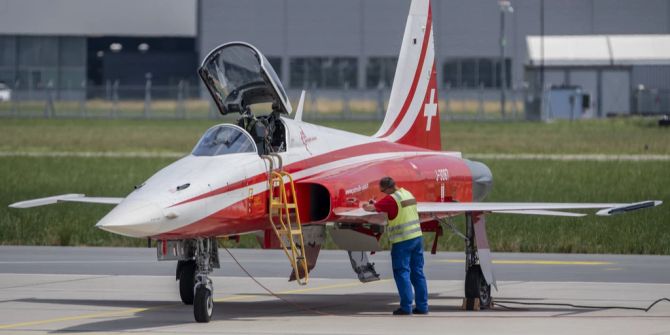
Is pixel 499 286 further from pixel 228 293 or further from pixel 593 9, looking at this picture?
pixel 593 9

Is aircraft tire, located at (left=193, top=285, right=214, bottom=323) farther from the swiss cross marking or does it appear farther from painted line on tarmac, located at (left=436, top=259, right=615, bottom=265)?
painted line on tarmac, located at (left=436, top=259, right=615, bottom=265)

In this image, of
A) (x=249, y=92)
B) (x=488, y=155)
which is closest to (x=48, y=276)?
(x=249, y=92)

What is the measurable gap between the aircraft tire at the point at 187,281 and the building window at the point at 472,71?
76916mm

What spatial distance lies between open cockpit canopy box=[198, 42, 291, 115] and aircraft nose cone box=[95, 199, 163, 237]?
10.6ft

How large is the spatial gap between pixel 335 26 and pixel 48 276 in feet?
243

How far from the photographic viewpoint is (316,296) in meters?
19.9

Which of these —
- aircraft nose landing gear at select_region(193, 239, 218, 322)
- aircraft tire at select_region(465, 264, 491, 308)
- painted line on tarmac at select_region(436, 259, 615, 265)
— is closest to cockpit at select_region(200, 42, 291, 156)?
aircraft nose landing gear at select_region(193, 239, 218, 322)

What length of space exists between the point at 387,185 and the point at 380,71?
256 ft

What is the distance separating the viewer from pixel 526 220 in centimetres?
3094

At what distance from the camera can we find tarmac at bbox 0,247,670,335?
1627 centimetres

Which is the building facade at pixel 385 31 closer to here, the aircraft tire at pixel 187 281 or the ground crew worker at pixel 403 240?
the aircraft tire at pixel 187 281

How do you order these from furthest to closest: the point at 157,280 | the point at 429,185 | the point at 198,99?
the point at 198,99, the point at 157,280, the point at 429,185

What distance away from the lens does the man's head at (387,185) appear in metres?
17.3

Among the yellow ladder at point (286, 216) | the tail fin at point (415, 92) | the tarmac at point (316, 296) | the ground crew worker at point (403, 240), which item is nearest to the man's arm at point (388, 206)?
the ground crew worker at point (403, 240)
